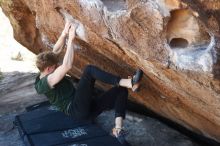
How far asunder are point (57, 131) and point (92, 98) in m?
1.44

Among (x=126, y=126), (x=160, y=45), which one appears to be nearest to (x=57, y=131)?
(x=126, y=126)

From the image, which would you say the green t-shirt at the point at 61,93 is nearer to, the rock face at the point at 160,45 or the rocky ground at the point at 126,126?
the rock face at the point at 160,45

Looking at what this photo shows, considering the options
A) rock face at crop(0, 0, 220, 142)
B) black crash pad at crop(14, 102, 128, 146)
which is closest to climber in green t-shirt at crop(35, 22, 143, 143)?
rock face at crop(0, 0, 220, 142)

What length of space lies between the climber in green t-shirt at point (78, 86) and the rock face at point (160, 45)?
270 millimetres

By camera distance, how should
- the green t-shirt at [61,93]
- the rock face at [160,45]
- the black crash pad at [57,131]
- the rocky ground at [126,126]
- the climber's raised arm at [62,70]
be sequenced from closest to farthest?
the rock face at [160,45] → the climber's raised arm at [62,70] → the green t-shirt at [61,93] → the black crash pad at [57,131] → the rocky ground at [126,126]

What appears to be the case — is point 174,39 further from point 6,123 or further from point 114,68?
point 6,123

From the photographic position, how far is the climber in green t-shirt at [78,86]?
17.0 ft

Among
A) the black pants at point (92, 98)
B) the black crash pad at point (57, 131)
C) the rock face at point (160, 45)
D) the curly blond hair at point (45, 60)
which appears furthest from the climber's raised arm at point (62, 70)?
the black crash pad at point (57, 131)

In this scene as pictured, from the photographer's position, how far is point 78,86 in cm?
536

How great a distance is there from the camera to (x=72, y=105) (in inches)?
217

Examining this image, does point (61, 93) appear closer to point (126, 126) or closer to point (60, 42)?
point (60, 42)

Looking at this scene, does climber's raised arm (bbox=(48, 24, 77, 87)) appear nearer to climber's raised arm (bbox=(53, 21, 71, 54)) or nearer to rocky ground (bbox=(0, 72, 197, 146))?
climber's raised arm (bbox=(53, 21, 71, 54))

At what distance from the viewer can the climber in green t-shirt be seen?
518 cm

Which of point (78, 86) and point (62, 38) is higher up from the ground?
point (62, 38)
